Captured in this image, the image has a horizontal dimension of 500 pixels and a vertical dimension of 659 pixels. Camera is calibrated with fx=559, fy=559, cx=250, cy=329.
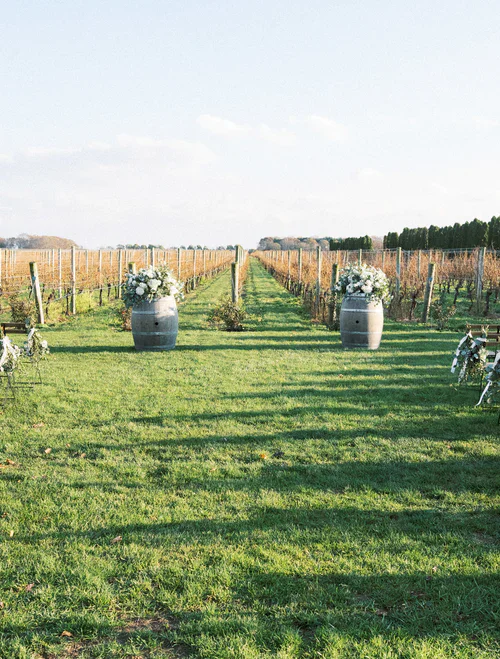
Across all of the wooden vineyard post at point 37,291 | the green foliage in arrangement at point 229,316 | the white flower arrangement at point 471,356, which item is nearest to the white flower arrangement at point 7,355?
the white flower arrangement at point 471,356

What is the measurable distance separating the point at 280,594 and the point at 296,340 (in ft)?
29.4

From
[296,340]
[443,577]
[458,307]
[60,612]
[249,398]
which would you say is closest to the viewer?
[60,612]

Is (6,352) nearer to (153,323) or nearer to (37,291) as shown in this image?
(153,323)

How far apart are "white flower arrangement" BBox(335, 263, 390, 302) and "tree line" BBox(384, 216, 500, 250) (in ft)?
74.4

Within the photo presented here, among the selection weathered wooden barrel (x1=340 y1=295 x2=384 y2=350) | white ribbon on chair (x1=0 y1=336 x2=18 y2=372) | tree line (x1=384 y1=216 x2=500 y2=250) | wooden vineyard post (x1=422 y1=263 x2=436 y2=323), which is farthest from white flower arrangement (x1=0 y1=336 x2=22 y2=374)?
tree line (x1=384 y1=216 x2=500 y2=250)

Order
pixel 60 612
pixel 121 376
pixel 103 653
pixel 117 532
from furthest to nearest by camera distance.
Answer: pixel 121 376 → pixel 117 532 → pixel 60 612 → pixel 103 653

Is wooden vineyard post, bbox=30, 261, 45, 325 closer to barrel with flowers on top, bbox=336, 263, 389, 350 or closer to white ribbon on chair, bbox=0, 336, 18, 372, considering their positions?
barrel with flowers on top, bbox=336, 263, 389, 350

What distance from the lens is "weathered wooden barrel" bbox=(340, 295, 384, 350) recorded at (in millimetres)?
10367

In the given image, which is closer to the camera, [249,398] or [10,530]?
[10,530]

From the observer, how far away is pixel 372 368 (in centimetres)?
891

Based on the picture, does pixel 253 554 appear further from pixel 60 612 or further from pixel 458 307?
pixel 458 307

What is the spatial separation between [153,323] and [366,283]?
3944mm

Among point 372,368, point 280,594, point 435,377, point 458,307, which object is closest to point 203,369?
point 372,368

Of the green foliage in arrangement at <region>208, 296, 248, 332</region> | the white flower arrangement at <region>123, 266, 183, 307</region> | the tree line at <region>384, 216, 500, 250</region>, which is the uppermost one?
the tree line at <region>384, 216, 500, 250</region>
